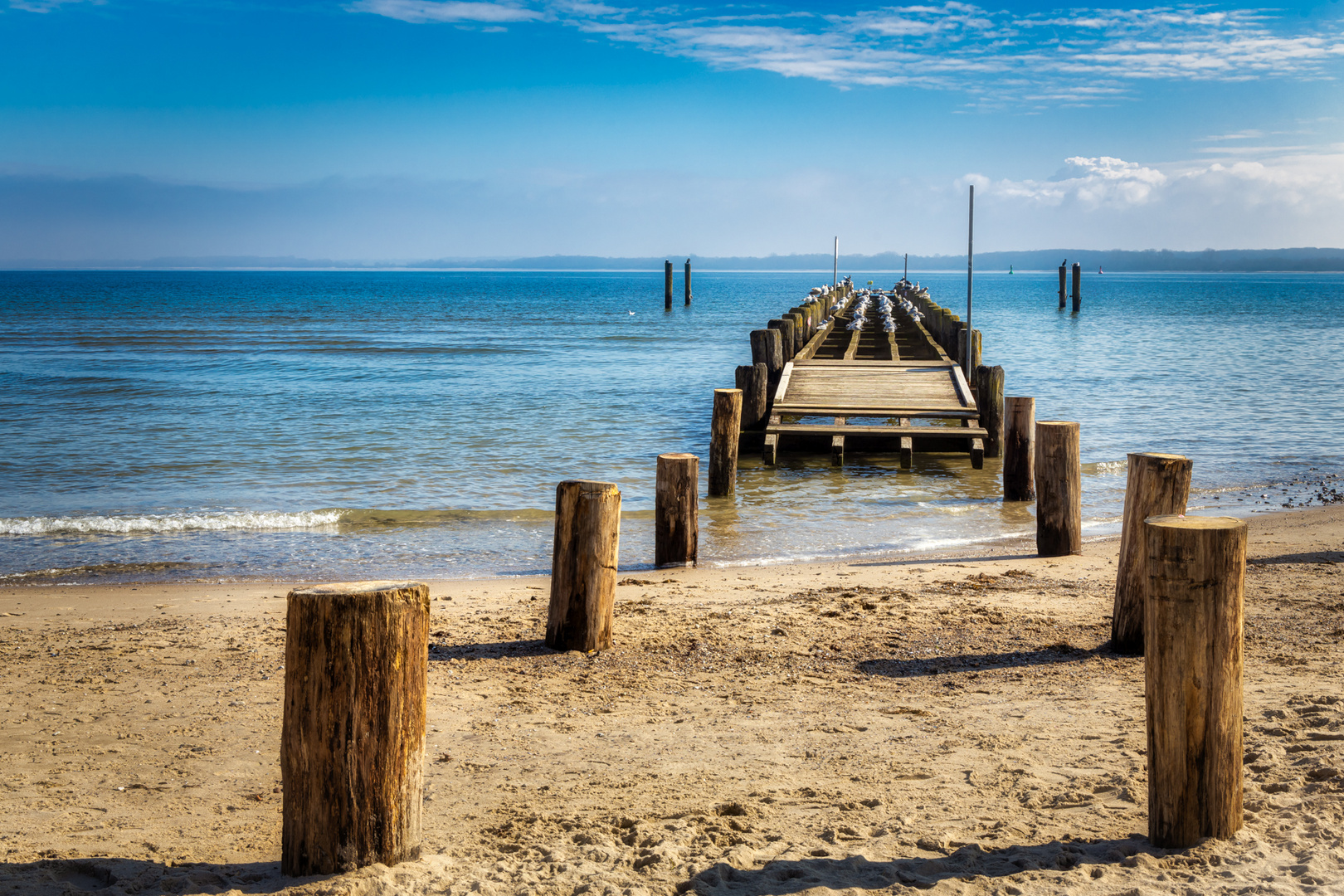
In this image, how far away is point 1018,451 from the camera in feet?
37.2

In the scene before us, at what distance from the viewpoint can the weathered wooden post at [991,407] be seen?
13781 mm

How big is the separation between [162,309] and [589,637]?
68.4 meters

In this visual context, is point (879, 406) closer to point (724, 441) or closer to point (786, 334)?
point (724, 441)

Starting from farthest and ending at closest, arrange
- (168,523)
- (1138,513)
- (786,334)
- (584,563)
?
1. (786,334)
2. (168,523)
3. (584,563)
4. (1138,513)

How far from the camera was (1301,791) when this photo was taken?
3.62m

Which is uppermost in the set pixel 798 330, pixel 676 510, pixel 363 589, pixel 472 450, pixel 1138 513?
pixel 798 330

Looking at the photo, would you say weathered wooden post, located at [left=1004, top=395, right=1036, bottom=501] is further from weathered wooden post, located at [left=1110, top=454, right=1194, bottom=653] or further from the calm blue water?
weathered wooden post, located at [left=1110, top=454, right=1194, bottom=653]

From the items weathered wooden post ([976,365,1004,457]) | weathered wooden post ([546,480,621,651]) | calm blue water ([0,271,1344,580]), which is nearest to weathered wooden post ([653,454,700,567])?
calm blue water ([0,271,1344,580])

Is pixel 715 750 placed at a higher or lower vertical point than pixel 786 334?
lower

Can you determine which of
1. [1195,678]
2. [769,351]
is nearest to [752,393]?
[769,351]

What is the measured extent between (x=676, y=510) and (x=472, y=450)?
746 centimetres

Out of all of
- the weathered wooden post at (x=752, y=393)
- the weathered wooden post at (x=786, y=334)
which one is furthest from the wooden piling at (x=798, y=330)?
the weathered wooden post at (x=752, y=393)

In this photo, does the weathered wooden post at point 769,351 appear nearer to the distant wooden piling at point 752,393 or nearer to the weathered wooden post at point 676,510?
the distant wooden piling at point 752,393

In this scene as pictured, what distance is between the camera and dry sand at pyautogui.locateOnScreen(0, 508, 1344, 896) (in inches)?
129
